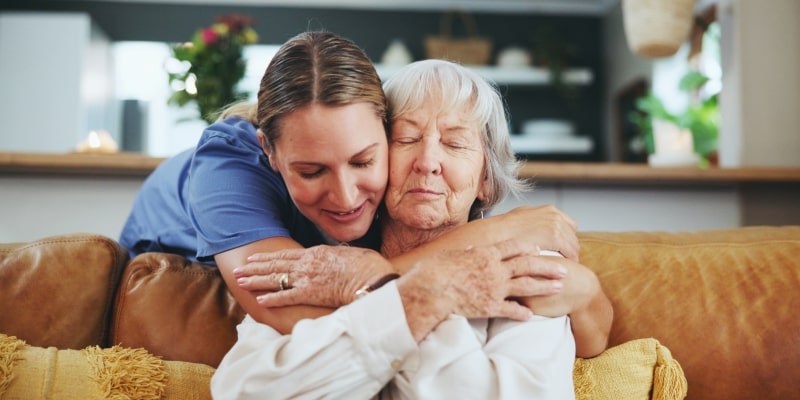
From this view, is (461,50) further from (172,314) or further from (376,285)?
(376,285)

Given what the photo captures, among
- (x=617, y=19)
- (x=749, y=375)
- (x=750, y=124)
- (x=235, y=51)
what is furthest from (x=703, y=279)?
(x=617, y=19)

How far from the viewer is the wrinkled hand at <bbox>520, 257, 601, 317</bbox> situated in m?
1.31

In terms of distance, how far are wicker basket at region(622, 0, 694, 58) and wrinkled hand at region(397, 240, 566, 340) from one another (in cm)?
209

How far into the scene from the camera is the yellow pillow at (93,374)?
1.37m

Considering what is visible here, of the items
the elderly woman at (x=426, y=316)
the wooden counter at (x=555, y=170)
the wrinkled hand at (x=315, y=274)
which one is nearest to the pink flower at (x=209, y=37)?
the wooden counter at (x=555, y=170)

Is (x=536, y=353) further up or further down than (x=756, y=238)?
further down

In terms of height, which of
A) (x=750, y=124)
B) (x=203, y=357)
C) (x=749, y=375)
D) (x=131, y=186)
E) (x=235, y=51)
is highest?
(x=235, y=51)

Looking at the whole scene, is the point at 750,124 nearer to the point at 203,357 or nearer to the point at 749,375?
the point at 749,375

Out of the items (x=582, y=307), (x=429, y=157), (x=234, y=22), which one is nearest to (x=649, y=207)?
(x=582, y=307)

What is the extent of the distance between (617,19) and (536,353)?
584 centimetres

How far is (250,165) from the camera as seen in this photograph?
1.55m

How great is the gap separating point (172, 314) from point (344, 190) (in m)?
0.51

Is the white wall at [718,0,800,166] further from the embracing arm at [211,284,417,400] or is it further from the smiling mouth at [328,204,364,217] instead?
the embracing arm at [211,284,417,400]

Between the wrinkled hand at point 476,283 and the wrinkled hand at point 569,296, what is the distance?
26mm
